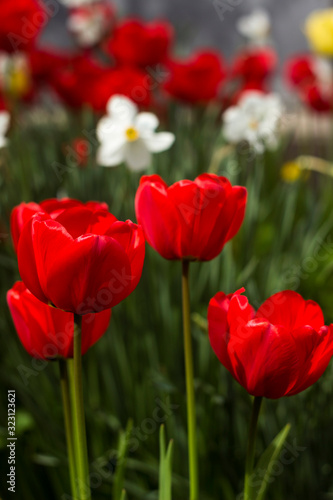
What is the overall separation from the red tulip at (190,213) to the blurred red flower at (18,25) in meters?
0.75

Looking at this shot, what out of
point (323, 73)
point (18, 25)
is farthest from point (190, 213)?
point (323, 73)

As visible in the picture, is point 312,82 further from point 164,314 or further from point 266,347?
point 266,347

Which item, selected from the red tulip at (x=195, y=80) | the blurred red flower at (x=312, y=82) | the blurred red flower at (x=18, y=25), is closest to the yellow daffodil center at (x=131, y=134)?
the blurred red flower at (x=18, y=25)

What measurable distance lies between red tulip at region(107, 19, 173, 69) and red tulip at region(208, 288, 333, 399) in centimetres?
98

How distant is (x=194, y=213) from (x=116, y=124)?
0.38 m

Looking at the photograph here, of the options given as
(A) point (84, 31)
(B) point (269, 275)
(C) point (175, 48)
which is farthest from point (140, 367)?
(C) point (175, 48)

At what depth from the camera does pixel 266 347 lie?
1.04 ft

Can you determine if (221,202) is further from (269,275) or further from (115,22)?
(115,22)

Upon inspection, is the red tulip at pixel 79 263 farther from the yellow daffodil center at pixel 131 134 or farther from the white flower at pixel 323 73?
the white flower at pixel 323 73

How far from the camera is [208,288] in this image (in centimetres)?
83

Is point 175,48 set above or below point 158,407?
above

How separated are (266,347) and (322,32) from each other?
130 centimetres

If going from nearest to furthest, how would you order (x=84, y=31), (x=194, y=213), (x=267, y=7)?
1. (x=194, y=213)
2. (x=84, y=31)
3. (x=267, y=7)

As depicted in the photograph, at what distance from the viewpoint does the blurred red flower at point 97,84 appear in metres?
1.04
